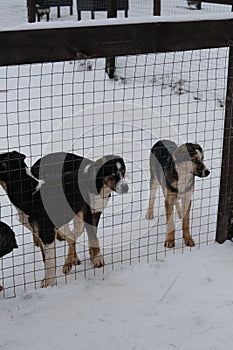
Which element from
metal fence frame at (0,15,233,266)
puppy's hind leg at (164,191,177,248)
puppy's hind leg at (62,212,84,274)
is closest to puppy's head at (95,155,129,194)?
puppy's hind leg at (62,212,84,274)

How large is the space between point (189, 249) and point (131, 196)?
3.71 ft

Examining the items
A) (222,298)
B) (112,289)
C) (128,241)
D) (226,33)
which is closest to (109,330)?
(112,289)

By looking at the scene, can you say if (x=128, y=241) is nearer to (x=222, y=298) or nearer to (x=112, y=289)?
(x=112, y=289)

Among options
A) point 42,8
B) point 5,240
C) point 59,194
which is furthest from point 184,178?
point 42,8

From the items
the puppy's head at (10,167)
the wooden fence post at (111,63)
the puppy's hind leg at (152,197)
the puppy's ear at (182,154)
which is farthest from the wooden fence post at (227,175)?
the wooden fence post at (111,63)

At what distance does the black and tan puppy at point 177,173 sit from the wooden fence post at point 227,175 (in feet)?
0.57

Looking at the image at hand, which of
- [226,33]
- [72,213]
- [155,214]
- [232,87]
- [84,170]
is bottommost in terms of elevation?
[155,214]

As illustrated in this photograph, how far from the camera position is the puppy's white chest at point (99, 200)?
13.4 ft

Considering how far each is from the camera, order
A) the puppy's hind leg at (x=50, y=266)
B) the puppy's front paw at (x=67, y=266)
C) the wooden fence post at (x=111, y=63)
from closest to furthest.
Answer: the puppy's hind leg at (x=50, y=266), the puppy's front paw at (x=67, y=266), the wooden fence post at (x=111, y=63)

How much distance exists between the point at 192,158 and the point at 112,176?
2.59ft

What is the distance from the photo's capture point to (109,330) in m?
3.44

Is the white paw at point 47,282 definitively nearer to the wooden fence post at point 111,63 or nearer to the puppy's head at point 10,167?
the puppy's head at point 10,167

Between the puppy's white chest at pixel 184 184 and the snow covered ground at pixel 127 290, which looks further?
the puppy's white chest at pixel 184 184

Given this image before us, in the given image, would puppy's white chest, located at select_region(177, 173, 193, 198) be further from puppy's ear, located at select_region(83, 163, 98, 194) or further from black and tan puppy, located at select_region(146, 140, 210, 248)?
puppy's ear, located at select_region(83, 163, 98, 194)
